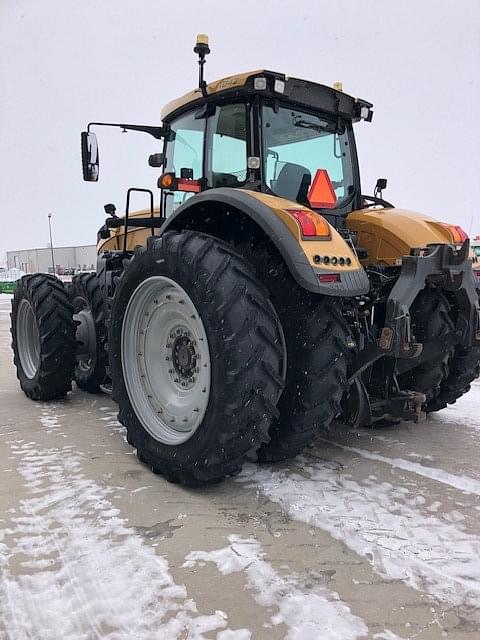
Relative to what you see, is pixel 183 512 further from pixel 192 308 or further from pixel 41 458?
pixel 41 458

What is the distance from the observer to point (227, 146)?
145 inches

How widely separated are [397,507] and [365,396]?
76 cm

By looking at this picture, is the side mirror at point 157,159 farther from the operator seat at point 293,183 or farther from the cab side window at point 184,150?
the operator seat at point 293,183

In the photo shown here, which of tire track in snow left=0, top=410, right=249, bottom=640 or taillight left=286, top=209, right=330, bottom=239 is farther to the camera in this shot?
taillight left=286, top=209, right=330, bottom=239

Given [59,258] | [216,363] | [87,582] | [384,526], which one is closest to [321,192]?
[216,363]

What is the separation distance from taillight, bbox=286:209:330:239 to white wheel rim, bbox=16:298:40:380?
3483 millimetres

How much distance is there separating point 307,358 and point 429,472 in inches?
43.9

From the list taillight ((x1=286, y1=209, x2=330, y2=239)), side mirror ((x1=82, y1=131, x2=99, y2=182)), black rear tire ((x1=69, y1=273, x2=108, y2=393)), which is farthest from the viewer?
black rear tire ((x1=69, y1=273, x2=108, y2=393))

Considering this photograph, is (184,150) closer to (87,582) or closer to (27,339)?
(27,339)

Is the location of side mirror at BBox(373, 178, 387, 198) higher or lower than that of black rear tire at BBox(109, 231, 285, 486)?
higher

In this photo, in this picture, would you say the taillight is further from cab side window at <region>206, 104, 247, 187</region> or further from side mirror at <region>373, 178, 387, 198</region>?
side mirror at <region>373, 178, 387, 198</region>

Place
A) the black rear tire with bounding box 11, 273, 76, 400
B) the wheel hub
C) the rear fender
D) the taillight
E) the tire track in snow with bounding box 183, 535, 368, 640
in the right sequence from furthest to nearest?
the black rear tire with bounding box 11, 273, 76, 400, the wheel hub, the taillight, the rear fender, the tire track in snow with bounding box 183, 535, 368, 640

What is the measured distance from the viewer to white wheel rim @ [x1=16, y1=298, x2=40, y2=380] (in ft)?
17.7

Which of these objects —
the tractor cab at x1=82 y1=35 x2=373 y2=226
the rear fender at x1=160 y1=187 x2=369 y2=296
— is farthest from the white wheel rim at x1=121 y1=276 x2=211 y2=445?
the tractor cab at x1=82 y1=35 x2=373 y2=226
